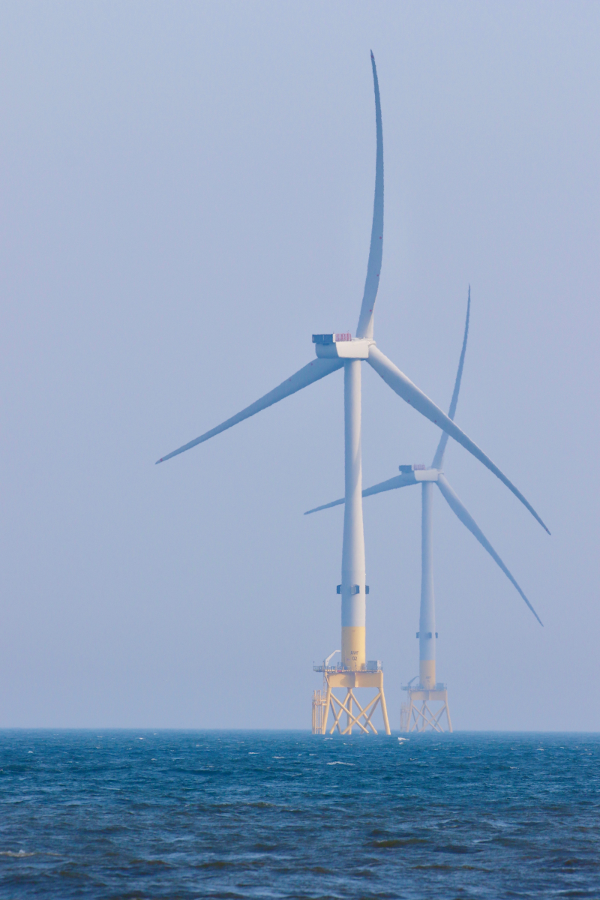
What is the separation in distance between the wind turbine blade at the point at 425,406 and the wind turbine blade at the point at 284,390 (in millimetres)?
5848

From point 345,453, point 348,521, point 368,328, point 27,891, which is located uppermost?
point 368,328

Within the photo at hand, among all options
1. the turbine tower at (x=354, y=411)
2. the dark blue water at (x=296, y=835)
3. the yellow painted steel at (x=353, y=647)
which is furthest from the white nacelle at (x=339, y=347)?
the dark blue water at (x=296, y=835)

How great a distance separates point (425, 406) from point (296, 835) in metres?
101

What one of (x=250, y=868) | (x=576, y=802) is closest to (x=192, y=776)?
(x=576, y=802)

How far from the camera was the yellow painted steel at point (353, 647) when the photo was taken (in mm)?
158625

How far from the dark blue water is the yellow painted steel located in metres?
69.3

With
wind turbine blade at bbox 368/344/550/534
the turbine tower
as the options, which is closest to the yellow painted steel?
the turbine tower

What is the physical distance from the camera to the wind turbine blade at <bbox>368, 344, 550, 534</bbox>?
427 feet

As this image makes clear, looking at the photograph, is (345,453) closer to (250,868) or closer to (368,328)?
(368,328)

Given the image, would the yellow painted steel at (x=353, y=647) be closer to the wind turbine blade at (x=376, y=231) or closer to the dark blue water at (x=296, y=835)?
the wind turbine blade at (x=376, y=231)

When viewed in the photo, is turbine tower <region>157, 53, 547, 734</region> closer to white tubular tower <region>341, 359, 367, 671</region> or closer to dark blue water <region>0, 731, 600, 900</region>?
white tubular tower <region>341, 359, 367, 671</region>

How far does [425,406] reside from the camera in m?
146

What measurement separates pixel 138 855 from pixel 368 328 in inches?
4903

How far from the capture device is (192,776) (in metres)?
86.6
